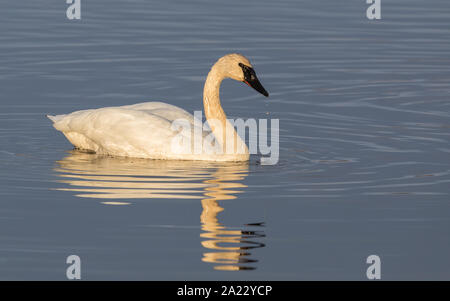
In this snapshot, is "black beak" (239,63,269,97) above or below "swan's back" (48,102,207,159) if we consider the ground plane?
above

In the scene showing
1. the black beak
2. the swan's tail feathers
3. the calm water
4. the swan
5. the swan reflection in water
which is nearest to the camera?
the calm water

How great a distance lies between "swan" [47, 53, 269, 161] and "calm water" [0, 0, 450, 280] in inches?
9.7

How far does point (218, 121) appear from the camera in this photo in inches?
601

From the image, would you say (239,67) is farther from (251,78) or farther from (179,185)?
(179,185)

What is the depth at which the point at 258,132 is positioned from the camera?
54.6 feet

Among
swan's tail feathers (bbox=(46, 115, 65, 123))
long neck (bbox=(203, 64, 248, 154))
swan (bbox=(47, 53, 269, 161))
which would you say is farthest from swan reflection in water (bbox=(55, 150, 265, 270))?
swan's tail feathers (bbox=(46, 115, 65, 123))

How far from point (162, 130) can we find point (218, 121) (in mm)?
997

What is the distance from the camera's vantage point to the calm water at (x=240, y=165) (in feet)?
33.6

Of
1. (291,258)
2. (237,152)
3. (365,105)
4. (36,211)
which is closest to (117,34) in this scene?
(365,105)

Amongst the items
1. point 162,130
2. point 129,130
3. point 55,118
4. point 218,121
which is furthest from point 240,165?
point 55,118

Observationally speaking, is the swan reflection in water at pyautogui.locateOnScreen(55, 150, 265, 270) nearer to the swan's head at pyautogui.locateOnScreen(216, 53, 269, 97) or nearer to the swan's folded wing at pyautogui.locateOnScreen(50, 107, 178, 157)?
the swan's folded wing at pyautogui.locateOnScreen(50, 107, 178, 157)

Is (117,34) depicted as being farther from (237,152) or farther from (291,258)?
(291,258)

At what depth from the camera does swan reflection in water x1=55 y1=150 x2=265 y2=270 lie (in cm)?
1043
